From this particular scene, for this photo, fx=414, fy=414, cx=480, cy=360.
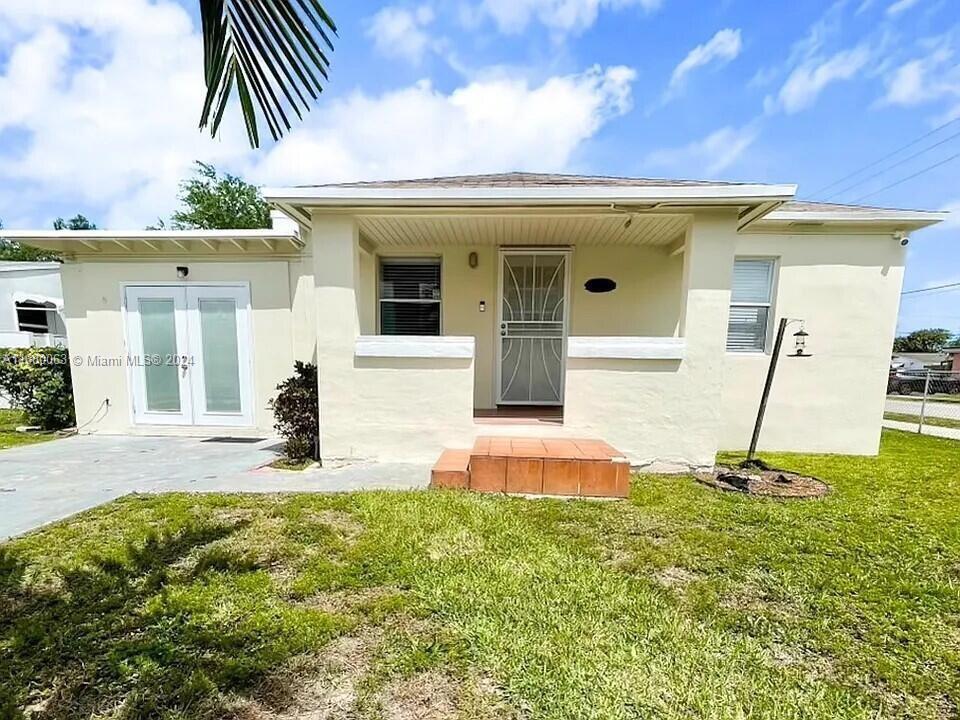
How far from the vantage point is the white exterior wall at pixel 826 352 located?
5.96 metres

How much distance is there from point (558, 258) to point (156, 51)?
540cm

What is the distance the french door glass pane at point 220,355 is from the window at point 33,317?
11033 mm

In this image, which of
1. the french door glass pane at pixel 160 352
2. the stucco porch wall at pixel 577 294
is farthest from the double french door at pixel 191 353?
the stucco porch wall at pixel 577 294

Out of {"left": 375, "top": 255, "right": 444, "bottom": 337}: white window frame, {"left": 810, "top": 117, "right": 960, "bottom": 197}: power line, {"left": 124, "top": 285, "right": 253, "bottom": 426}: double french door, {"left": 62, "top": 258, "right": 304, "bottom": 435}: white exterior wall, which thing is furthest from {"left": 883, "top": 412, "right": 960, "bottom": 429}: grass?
{"left": 124, "top": 285, "right": 253, "bottom": 426}: double french door

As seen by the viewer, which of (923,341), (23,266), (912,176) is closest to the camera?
(23,266)

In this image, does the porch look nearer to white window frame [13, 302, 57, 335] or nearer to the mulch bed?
the mulch bed

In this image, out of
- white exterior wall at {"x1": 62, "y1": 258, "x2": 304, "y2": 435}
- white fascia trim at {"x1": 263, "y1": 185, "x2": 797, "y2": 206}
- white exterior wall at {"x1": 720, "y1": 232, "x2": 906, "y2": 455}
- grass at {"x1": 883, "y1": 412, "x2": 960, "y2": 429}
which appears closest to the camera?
white fascia trim at {"x1": 263, "y1": 185, "x2": 797, "y2": 206}

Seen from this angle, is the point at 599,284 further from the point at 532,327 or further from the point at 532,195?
the point at 532,195

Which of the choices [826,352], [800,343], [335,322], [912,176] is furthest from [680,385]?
[912,176]

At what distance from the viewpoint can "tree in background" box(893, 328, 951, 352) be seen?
41.0 metres

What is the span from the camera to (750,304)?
6.13 metres

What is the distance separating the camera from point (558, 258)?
20.7 feet

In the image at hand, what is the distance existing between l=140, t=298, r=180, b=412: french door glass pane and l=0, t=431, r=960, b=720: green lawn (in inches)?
154

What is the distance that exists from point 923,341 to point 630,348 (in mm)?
56603
